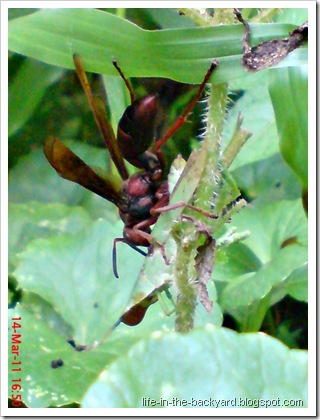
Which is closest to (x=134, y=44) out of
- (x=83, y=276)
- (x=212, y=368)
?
(x=212, y=368)

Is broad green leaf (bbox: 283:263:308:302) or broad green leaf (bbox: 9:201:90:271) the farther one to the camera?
broad green leaf (bbox: 9:201:90:271)

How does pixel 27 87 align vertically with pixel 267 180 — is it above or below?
above

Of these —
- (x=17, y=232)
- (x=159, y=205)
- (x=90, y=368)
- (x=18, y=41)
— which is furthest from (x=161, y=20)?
(x=90, y=368)

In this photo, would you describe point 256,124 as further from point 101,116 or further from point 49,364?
point 49,364

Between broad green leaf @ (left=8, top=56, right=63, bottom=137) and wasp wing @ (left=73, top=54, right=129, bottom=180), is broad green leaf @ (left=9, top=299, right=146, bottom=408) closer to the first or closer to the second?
wasp wing @ (left=73, top=54, right=129, bottom=180)

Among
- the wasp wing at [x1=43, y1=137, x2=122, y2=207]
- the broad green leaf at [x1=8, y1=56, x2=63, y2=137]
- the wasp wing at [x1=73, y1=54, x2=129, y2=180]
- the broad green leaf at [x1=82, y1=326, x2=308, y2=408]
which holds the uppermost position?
the broad green leaf at [x1=8, y1=56, x2=63, y2=137]

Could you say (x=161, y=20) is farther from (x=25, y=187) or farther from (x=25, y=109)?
(x=25, y=187)

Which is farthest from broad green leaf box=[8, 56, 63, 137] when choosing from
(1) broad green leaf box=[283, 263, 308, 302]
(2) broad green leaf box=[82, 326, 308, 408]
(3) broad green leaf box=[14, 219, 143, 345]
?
(2) broad green leaf box=[82, 326, 308, 408]

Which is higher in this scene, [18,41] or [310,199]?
[18,41]
